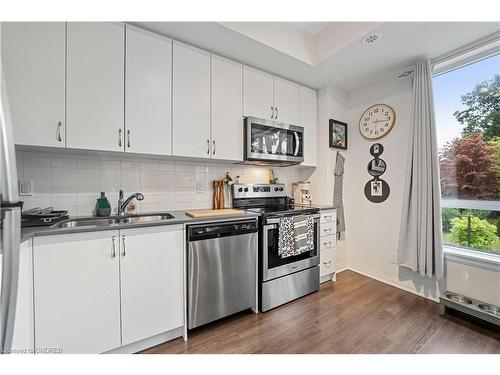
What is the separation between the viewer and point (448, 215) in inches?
84.8

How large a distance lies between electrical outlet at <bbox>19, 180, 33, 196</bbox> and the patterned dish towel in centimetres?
201

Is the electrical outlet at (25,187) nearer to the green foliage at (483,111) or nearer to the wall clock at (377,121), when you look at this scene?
the wall clock at (377,121)

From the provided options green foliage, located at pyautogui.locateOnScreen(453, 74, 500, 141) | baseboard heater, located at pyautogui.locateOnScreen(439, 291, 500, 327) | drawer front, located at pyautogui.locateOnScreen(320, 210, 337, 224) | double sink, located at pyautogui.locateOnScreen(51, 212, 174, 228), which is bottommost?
baseboard heater, located at pyautogui.locateOnScreen(439, 291, 500, 327)

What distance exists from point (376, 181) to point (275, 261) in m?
1.68

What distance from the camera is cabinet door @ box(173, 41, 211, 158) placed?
1831mm

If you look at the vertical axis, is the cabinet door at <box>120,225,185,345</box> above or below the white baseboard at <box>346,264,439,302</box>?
above

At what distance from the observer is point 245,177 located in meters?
2.57

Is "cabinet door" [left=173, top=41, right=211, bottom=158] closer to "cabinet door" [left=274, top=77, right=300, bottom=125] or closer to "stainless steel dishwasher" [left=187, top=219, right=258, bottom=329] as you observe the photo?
"stainless steel dishwasher" [left=187, top=219, right=258, bottom=329]

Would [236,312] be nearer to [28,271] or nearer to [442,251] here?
[28,271]

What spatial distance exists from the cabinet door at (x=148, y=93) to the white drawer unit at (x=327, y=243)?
1.86 metres

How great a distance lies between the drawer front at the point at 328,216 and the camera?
8.14ft

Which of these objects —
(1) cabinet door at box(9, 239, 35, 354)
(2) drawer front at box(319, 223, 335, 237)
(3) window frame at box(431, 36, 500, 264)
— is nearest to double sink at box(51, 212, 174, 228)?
(1) cabinet door at box(9, 239, 35, 354)

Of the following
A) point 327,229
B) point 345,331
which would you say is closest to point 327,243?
point 327,229
